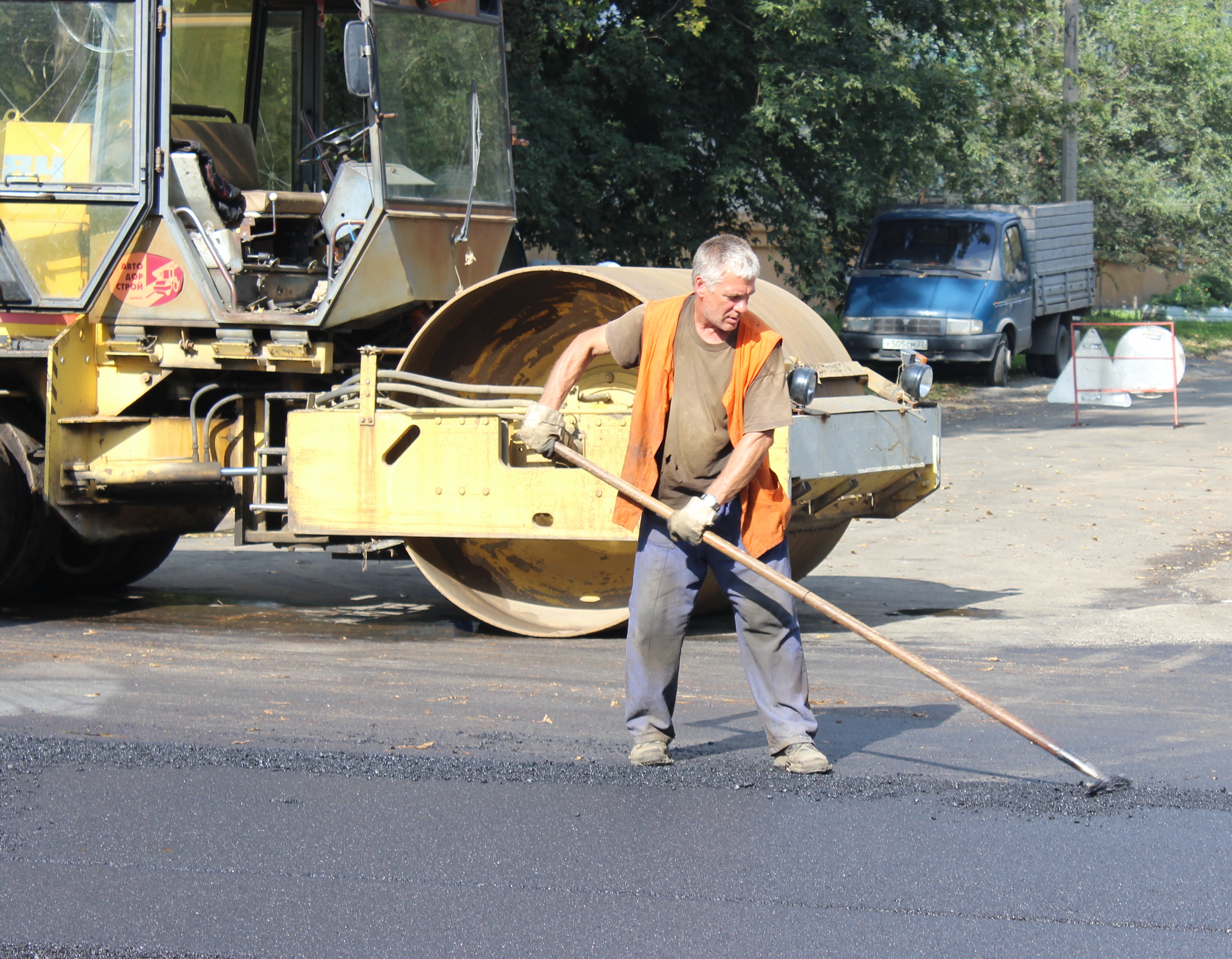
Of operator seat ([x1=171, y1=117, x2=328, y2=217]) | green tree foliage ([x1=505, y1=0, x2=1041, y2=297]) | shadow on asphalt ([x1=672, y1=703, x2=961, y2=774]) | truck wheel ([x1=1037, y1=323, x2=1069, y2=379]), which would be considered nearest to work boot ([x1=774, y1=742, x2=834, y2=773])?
shadow on asphalt ([x1=672, y1=703, x2=961, y2=774])

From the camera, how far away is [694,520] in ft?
15.3

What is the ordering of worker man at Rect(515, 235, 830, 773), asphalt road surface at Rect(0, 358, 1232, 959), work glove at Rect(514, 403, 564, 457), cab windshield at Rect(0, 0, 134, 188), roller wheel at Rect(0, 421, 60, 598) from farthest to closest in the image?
Answer: 1. roller wheel at Rect(0, 421, 60, 598)
2. cab windshield at Rect(0, 0, 134, 188)
3. work glove at Rect(514, 403, 564, 457)
4. worker man at Rect(515, 235, 830, 773)
5. asphalt road surface at Rect(0, 358, 1232, 959)

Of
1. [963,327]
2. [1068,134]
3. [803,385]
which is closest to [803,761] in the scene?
[803,385]

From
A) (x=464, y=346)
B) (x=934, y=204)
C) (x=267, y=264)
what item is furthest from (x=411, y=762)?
(x=934, y=204)

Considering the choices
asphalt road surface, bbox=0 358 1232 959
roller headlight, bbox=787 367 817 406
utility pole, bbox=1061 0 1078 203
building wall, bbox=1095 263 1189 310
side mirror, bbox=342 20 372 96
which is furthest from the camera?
building wall, bbox=1095 263 1189 310

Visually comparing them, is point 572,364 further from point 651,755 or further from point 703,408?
point 651,755

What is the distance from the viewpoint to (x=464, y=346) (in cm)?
716

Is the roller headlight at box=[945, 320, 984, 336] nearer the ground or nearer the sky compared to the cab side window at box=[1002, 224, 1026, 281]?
nearer the ground

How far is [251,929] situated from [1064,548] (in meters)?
7.28

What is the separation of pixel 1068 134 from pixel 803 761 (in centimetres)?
2061

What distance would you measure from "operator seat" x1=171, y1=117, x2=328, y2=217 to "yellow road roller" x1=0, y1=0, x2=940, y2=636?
0.03 m

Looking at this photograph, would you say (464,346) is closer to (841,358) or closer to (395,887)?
(841,358)

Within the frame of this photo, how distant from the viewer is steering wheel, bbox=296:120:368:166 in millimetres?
7582

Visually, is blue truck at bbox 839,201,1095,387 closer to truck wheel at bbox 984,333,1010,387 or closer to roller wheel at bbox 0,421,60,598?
truck wheel at bbox 984,333,1010,387
